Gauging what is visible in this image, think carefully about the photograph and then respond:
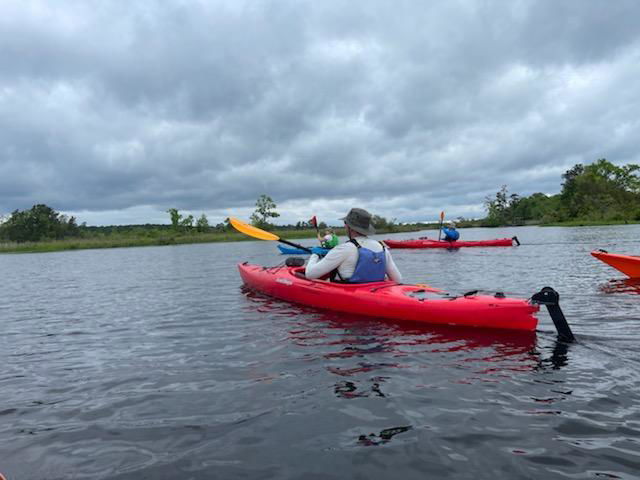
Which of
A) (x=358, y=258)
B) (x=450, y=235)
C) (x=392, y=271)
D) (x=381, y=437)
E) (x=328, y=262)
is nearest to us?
(x=381, y=437)

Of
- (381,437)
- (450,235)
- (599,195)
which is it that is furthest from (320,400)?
(599,195)

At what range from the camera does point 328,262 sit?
7.07 m

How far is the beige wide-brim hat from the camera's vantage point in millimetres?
6590

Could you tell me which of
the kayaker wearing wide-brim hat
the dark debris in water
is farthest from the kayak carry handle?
the dark debris in water

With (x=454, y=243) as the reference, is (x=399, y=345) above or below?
below

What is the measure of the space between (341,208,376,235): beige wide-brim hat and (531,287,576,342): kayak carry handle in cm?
258

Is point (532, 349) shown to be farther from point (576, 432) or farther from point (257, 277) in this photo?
point (257, 277)

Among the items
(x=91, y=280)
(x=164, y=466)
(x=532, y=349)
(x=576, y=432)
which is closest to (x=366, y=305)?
(x=532, y=349)

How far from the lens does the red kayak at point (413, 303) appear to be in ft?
18.1

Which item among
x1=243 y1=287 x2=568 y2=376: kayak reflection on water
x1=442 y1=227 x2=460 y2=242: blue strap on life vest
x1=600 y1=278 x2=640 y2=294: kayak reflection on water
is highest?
x1=442 y1=227 x2=460 y2=242: blue strap on life vest

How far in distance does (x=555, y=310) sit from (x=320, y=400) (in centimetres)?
321

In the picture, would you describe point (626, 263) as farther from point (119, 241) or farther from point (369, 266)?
point (119, 241)

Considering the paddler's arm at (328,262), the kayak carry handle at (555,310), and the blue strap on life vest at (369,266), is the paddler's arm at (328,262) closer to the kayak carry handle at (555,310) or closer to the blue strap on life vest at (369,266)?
the blue strap on life vest at (369,266)

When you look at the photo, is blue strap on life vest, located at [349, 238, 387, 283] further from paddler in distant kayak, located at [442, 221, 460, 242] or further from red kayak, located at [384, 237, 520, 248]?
red kayak, located at [384, 237, 520, 248]
